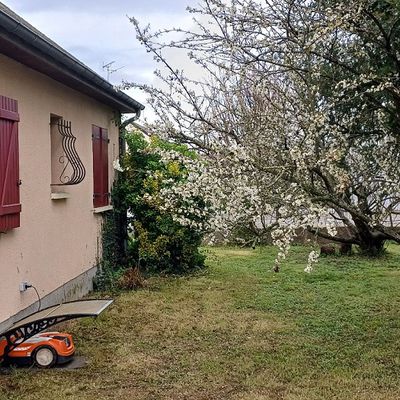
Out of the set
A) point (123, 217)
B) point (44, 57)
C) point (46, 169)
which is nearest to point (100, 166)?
point (123, 217)

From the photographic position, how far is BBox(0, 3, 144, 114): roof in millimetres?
4621

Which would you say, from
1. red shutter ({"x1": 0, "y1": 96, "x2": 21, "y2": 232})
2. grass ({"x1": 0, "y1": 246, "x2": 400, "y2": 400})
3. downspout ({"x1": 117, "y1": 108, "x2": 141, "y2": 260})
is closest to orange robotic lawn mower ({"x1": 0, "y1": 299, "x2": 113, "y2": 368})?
grass ({"x1": 0, "y1": 246, "x2": 400, "y2": 400})

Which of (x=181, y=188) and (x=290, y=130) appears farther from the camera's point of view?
(x=181, y=188)

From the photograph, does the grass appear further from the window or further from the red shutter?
the window

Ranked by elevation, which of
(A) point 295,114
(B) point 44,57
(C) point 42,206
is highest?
(B) point 44,57

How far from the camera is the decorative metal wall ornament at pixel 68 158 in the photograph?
23.6ft

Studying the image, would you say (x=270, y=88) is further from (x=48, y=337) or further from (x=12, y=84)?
(x=48, y=337)

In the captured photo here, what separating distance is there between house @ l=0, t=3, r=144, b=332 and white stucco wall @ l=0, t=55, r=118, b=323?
0.04 feet

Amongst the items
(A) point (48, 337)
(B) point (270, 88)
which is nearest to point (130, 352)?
(A) point (48, 337)

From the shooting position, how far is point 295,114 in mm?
5211

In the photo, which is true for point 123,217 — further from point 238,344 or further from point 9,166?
point 9,166

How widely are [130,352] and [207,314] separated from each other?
188 cm

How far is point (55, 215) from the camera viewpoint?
22.6 feet

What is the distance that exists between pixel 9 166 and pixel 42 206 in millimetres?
1242
